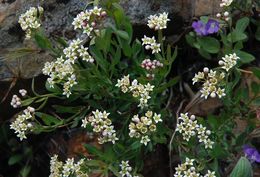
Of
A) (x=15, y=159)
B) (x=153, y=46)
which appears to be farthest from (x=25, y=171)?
(x=153, y=46)

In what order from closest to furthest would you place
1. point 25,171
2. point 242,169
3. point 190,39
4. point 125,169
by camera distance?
point 242,169 → point 125,169 → point 190,39 → point 25,171

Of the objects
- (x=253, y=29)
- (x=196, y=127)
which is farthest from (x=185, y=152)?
(x=253, y=29)

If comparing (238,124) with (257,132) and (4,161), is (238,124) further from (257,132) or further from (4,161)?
(4,161)

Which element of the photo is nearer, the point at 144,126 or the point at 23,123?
the point at 144,126

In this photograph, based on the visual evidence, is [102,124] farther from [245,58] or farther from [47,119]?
[245,58]

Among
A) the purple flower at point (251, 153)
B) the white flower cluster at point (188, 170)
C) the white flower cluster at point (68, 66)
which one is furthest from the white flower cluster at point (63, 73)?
the purple flower at point (251, 153)

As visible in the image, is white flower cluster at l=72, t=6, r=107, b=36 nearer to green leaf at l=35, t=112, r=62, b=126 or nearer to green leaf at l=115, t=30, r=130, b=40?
green leaf at l=115, t=30, r=130, b=40
